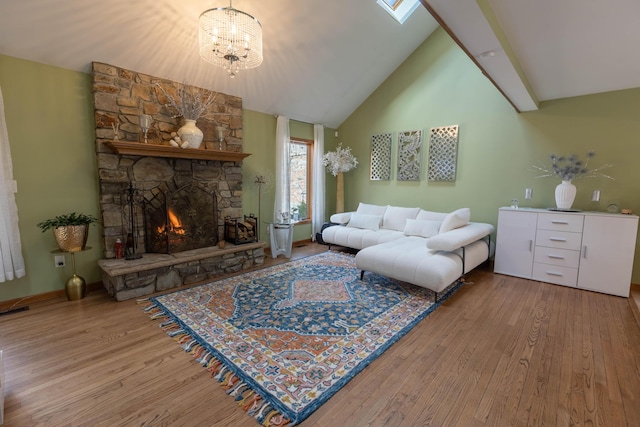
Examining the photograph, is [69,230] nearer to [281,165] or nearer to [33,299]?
[33,299]

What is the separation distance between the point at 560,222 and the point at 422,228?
1624mm

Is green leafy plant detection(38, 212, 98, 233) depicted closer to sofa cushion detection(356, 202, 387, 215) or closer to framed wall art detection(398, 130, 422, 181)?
sofa cushion detection(356, 202, 387, 215)

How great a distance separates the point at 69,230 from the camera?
283 cm

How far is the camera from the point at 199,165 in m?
4.01

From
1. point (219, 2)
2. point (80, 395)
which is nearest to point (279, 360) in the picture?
point (80, 395)

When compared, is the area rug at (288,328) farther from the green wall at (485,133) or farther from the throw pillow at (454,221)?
the green wall at (485,133)

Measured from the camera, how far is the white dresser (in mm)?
3170

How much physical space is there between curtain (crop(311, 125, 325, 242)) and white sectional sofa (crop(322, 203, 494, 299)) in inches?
23.4

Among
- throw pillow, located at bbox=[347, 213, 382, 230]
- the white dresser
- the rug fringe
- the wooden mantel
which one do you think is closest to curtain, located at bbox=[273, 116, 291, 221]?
the wooden mantel

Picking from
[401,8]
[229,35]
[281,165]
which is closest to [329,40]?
[401,8]

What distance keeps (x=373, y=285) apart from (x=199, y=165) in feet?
9.37

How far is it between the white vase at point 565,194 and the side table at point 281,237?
3657mm

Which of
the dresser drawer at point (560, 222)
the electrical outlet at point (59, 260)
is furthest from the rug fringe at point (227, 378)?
the dresser drawer at point (560, 222)

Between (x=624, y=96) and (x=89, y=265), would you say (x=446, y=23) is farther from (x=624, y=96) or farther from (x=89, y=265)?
(x=89, y=265)
